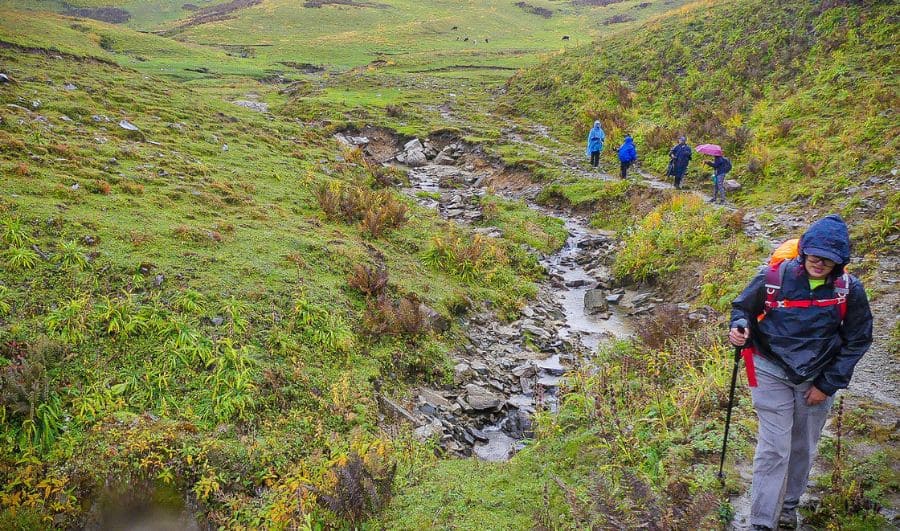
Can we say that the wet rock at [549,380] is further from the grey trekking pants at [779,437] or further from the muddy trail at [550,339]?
the grey trekking pants at [779,437]

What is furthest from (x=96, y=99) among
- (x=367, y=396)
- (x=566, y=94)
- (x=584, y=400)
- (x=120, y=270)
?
(x=566, y=94)

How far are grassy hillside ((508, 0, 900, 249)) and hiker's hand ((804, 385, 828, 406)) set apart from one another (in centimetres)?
912

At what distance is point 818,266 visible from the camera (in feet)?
14.3

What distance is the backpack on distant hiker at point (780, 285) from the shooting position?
4.43 meters

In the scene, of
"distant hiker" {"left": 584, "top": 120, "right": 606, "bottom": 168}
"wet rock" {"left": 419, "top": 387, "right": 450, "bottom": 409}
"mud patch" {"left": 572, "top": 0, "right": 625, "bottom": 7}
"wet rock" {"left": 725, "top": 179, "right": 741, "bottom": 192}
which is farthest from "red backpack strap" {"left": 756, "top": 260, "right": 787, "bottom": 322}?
"mud patch" {"left": 572, "top": 0, "right": 625, "bottom": 7}

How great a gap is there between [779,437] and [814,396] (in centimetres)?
49

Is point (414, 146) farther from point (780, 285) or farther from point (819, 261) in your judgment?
point (819, 261)

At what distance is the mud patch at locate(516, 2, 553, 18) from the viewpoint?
348 ft

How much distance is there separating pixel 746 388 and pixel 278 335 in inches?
294

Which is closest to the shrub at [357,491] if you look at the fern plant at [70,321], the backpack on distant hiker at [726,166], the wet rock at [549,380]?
the fern plant at [70,321]

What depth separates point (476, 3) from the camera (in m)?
110

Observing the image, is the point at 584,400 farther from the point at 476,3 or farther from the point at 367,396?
the point at 476,3

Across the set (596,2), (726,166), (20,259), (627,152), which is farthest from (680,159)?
(596,2)

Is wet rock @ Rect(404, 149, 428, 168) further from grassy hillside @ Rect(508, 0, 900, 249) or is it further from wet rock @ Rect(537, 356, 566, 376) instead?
wet rock @ Rect(537, 356, 566, 376)
